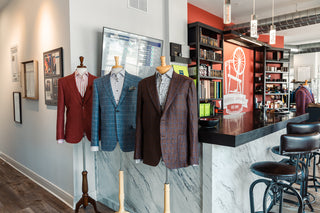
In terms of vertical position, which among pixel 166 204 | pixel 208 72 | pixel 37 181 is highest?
pixel 208 72

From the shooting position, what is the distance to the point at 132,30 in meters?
3.56

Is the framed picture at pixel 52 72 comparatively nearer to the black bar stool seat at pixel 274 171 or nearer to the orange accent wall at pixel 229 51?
the black bar stool seat at pixel 274 171

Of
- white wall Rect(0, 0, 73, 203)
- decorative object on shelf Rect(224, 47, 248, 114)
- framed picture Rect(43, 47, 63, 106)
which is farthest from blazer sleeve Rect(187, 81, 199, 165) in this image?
decorative object on shelf Rect(224, 47, 248, 114)

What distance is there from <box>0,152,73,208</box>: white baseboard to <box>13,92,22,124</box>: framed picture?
822 mm

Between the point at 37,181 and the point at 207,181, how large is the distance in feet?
9.82

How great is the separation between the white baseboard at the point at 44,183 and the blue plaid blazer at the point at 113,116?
4.03ft

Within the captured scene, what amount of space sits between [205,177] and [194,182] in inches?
5.2

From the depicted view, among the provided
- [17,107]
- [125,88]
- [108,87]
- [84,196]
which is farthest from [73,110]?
[17,107]

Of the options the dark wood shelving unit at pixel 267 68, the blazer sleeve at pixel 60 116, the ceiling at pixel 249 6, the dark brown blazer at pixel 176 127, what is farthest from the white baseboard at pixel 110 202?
the dark wood shelving unit at pixel 267 68

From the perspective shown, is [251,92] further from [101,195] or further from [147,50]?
[101,195]

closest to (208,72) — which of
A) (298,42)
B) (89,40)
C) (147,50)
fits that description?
(147,50)

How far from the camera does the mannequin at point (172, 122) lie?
1.82 m

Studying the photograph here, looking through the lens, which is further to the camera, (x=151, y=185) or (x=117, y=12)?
(x=117, y=12)

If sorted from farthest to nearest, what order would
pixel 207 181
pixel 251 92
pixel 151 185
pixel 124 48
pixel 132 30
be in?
pixel 251 92 → pixel 132 30 → pixel 124 48 → pixel 151 185 → pixel 207 181
